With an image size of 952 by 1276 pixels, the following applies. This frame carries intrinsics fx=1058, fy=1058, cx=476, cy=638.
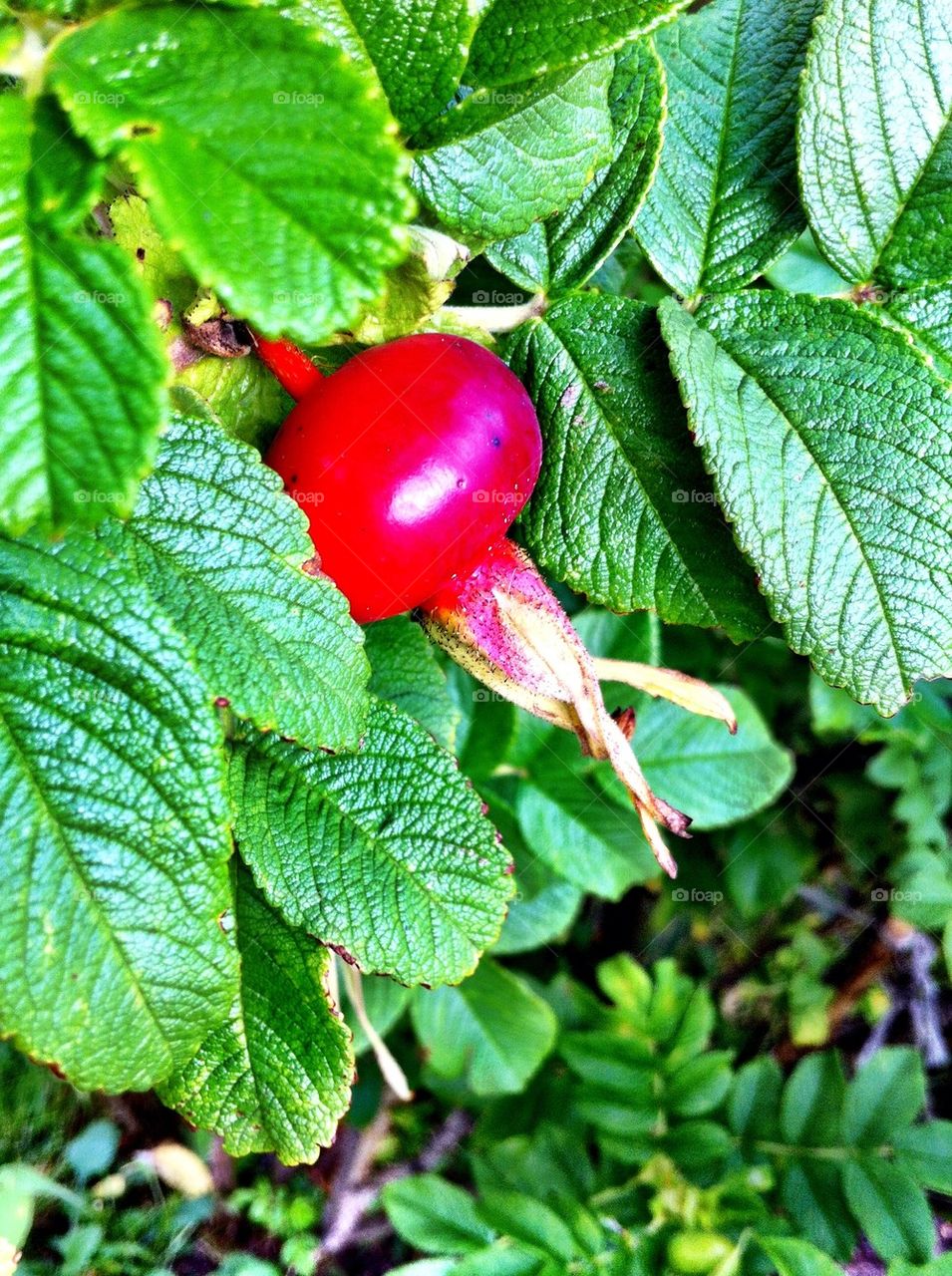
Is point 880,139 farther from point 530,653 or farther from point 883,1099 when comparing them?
point 883,1099

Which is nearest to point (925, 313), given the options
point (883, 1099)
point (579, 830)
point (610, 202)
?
point (610, 202)

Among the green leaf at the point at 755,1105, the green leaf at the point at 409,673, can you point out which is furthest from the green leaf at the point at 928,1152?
the green leaf at the point at 409,673

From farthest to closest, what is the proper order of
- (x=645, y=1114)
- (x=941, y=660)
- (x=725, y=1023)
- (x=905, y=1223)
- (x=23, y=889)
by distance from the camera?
(x=725, y=1023) < (x=645, y=1114) < (x=905, y=1223) < (x=941, y=660) < (x=23, y=889)

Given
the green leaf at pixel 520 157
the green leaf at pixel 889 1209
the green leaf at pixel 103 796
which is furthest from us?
the green leaf at pixel 889 1209


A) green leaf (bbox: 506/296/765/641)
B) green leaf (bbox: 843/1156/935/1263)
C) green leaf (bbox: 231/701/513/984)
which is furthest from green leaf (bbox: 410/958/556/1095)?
green leaf (bbox: 506/296/765/641)

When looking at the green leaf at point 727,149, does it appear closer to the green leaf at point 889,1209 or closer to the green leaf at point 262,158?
the green leaf at point 262,158

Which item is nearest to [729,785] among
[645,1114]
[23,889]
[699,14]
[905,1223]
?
[645,1114]

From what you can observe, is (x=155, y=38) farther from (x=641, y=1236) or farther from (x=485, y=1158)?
(x=485, y=1158)
